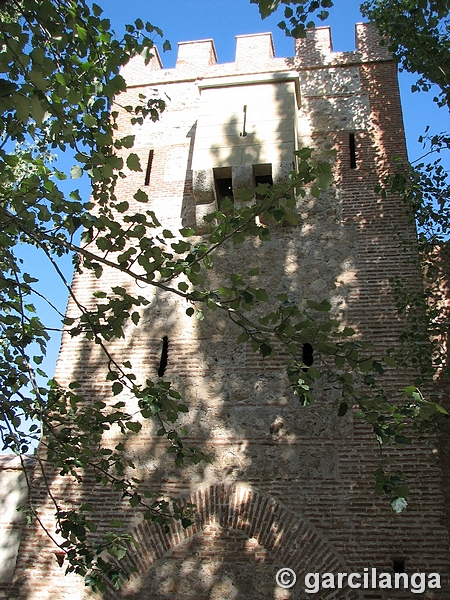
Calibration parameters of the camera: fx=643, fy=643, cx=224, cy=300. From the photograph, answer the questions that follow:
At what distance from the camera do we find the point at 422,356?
6.88 metres

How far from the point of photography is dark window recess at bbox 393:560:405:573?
585 cm

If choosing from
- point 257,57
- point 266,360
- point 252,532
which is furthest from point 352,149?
point 252,532

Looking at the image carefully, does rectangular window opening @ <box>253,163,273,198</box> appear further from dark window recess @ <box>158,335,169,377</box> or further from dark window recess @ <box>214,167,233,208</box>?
dark window recess @ <box>158,335,169,377</box>

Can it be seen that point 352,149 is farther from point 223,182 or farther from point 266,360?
point 266,360

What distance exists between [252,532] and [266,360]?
189 centimetres

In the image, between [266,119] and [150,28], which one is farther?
[266,119]

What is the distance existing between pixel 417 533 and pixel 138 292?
4259 millimetres

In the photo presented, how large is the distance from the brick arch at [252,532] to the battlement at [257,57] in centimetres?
659

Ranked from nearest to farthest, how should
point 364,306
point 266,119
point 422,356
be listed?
1. point 422,356
2. point 364,306
3. point 266,119

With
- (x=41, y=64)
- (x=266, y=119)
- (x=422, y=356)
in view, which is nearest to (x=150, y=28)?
(x=41, y=64)

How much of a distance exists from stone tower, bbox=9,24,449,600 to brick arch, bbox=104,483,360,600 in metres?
0.01

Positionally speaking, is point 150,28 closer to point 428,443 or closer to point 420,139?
point 420,139

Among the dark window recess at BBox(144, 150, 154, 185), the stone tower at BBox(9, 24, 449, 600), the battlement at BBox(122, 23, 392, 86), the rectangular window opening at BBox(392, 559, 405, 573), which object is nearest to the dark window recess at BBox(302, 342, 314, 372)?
the stone tower at BBox(9, 24, 449, 600)

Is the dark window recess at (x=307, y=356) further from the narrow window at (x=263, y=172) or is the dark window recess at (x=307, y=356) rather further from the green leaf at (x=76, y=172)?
the green leaf at (x=76, y=172)
